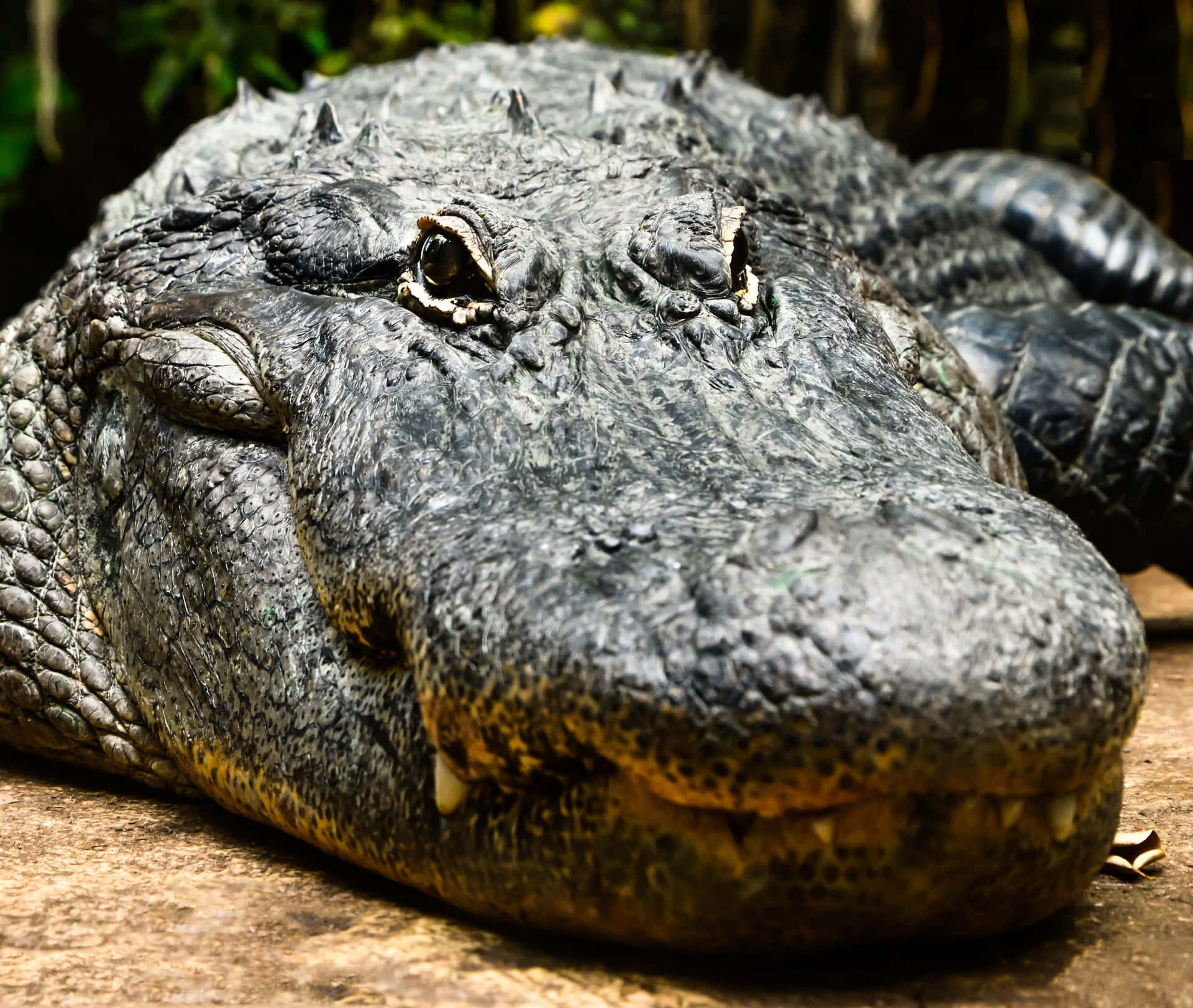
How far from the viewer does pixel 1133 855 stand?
241cm

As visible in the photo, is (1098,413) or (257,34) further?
(257,34)

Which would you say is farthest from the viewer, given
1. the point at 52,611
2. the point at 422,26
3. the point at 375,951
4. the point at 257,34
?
the point at 257,34

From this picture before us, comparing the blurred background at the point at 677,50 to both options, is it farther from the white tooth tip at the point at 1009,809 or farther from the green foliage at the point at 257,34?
the white tooth tip at the point at 1009,809

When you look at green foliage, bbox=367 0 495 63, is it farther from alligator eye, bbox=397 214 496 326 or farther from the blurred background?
alligator eye, bbox=397 214 496 326

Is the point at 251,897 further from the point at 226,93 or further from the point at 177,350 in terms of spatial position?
the point at 226,93

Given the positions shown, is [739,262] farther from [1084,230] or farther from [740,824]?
[1084,230]

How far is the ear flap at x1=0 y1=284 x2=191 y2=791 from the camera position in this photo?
2.88m

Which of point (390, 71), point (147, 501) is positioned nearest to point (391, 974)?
point (147, 501)

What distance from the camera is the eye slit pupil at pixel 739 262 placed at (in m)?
2.54

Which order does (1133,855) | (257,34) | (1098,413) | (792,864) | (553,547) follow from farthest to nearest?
(257,34) → (1098,413) → (1133,855) → (553,547) → (792,864)

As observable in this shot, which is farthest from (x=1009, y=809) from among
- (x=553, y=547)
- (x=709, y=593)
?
(x=553, y=547)

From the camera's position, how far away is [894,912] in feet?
6.10

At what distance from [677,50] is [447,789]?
282 inches

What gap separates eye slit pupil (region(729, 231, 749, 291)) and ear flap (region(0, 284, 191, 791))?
143 cm
